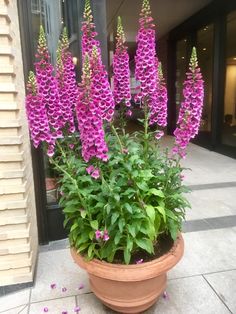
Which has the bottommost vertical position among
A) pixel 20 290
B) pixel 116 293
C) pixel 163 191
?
pixel 20 290

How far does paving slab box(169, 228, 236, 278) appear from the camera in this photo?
2.39 metres

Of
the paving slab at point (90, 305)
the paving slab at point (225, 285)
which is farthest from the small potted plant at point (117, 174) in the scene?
the paving slab at point (225, 285)

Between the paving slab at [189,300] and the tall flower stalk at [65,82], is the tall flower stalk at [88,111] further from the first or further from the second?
A: the paving slab at [189,300]

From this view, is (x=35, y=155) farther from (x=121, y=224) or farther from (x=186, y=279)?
(x=186, y=279)

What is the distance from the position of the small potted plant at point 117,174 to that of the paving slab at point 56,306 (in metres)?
0.27

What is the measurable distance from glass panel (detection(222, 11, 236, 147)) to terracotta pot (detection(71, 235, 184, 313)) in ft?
17.1

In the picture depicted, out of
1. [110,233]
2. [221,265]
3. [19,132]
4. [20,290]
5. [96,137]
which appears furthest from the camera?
[221,265]

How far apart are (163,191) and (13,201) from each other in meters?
1.05

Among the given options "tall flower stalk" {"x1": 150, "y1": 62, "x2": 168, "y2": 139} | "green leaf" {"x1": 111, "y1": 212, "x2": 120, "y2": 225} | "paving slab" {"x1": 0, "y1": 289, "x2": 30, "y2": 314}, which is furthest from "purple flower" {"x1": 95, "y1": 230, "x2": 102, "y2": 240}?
"paving slab" {"x1": 0, "y1": 289, "x2": 30, "y2": 314}

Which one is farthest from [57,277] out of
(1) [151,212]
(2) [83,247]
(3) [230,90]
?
(3) [230,90]

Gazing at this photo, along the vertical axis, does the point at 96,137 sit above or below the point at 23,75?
below

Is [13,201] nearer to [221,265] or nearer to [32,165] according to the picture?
[32,165]

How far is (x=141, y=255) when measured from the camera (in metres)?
1.89

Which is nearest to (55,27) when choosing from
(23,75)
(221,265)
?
(23,75)
